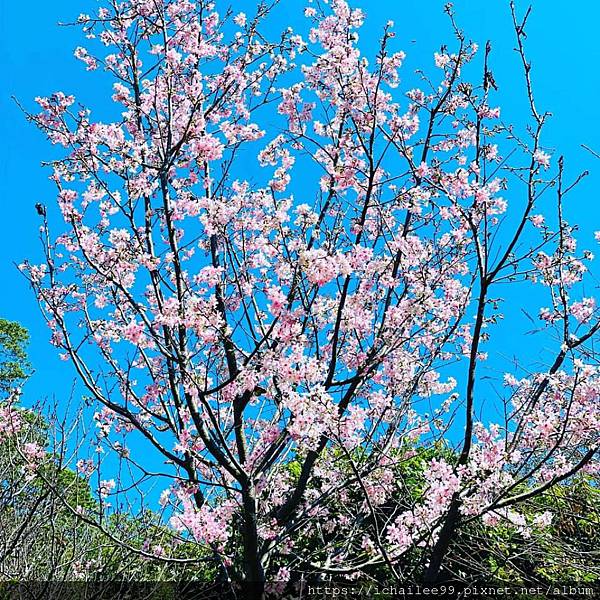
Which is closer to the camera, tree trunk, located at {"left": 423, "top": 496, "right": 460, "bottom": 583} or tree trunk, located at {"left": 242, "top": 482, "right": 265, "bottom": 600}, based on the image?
tree trunk, located at {"left": 423, "top": 496, "right": 460, "bottom": 583}

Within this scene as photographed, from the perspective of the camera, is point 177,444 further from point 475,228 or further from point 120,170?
point 475,228

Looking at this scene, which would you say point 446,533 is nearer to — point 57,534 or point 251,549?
point 251,549

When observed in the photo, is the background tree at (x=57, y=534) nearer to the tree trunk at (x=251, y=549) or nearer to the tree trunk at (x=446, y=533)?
the tree trunk at (x=251, y=549)

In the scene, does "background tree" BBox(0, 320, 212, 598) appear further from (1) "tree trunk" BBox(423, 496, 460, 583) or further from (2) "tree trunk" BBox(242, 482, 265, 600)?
(1) "tree trunk" BBox(423, 496, 460, 583)

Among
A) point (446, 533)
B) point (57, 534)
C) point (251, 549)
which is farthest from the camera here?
point (57, 534)

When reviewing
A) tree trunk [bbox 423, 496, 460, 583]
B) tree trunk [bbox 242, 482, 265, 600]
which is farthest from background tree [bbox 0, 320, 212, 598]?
tree trunk [bbox 423, 496, 460, 583]

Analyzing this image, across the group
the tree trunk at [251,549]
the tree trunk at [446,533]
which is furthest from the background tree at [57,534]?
the tree trunk at [446,533]

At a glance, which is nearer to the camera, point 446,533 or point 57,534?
point 446,533

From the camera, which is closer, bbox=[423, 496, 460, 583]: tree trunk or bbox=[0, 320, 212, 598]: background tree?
bbox=[423, 496, 460, 583]: tree trunk

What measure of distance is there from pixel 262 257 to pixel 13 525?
5293 millimetres

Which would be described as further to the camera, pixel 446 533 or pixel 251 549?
pixel 251 549

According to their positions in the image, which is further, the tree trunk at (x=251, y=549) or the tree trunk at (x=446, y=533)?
the tree trunk at (x=251, y=549)

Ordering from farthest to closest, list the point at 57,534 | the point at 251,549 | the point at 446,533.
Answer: the point at 57,534
the point at 251,549
the point at 446,533

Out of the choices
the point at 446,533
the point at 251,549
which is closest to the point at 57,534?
the point at 251,549
